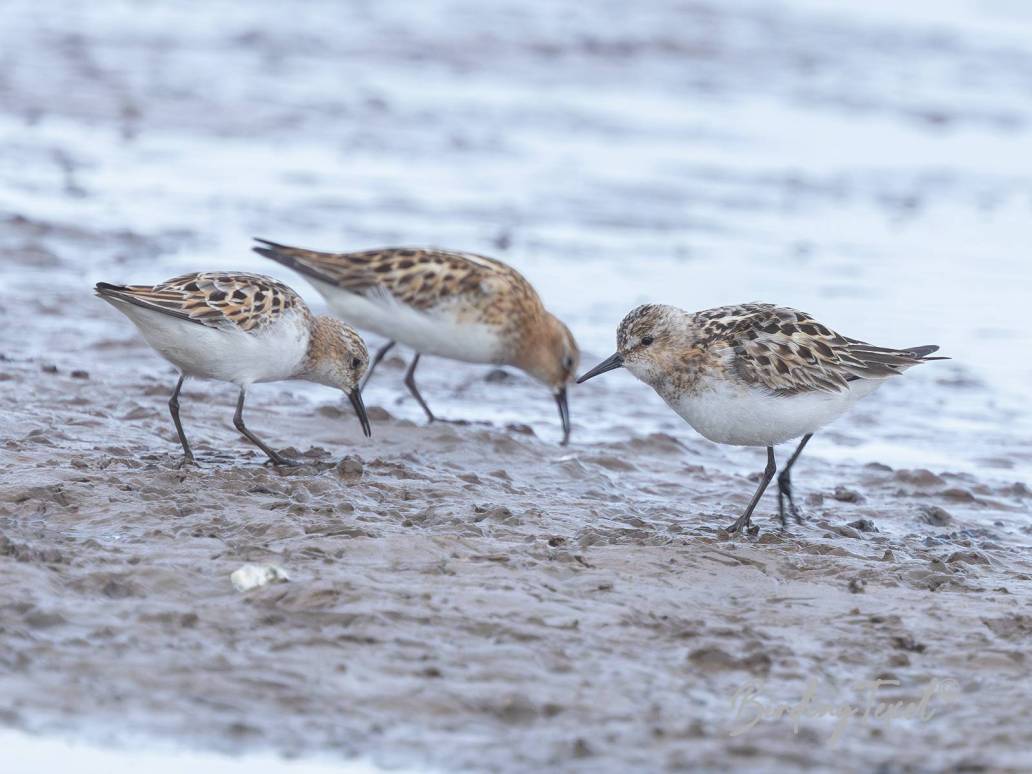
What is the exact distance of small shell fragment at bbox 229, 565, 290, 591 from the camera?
18.5ft

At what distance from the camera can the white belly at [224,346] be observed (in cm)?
753

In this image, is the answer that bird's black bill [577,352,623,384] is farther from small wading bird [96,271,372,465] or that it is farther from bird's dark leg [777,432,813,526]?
small wading bird [96,271,372,465]

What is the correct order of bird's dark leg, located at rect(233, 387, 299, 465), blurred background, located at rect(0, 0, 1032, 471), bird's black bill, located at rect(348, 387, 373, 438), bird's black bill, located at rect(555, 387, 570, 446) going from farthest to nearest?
blurred background, located at rect(0, 0, 1032, 471)
bird's black bill, located at rect(555, 387, 570, 446)
bird's black bill, located at rect(348, 387, 373, 438)
bird's dark leg, located at rect(233, 387, 299, 465)

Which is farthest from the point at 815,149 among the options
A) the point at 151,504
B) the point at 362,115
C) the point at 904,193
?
the point at 151,504

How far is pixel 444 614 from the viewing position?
555 cm

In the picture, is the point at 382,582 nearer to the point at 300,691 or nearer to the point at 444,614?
the point at 444,614

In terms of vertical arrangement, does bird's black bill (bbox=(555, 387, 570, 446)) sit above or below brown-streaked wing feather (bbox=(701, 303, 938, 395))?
below

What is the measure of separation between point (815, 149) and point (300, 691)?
1489cm

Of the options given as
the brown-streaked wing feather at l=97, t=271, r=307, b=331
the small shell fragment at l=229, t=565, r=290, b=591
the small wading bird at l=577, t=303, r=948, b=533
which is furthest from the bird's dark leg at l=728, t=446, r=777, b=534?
the brown-streaked wing feather at l=97, t=271, r=307, b=331

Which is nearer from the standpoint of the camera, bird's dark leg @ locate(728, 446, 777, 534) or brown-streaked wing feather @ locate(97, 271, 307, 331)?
bird's dark leg @ locate(728, 446, 777, 534)

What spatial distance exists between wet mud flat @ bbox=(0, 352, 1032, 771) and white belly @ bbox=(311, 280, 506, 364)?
1.41 m

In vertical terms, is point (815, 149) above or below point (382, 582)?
above

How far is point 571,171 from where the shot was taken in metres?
16.6

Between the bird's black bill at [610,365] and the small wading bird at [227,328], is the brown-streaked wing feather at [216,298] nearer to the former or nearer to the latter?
the small wading bird at [227,328]
